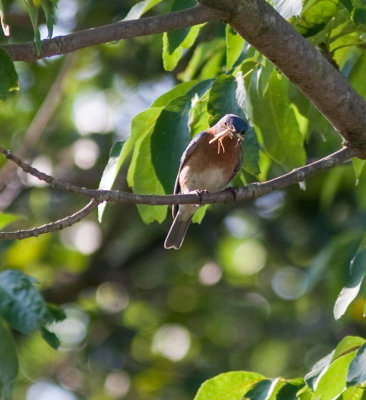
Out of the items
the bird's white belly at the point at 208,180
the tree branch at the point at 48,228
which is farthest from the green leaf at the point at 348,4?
the bird's white belly at the point at 208,180

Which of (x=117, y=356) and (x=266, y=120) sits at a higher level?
(x=266, y=120)

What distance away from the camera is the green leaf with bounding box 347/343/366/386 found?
9.12 feet

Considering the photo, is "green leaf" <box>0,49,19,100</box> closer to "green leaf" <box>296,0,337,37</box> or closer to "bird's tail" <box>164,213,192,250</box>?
"green leaf" <box>296,0,337,37</box>

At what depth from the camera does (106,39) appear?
9.74 feet

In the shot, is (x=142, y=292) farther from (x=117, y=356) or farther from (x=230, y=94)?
(x=230, y=94)

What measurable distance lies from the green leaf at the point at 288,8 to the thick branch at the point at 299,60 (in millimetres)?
47

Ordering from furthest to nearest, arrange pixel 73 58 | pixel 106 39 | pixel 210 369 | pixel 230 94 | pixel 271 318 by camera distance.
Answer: pixel 271 318
pixel 210 369
pixel 73 58
pixel 230 94
pixel 106 39

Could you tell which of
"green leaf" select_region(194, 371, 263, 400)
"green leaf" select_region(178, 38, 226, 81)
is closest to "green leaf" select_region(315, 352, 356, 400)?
"green leaf" select_region(194, 371, 263, 400)

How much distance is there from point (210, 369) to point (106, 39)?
5118 mm

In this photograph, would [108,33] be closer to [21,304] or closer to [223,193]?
[223,193]

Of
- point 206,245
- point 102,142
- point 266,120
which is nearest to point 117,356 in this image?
point 206,245

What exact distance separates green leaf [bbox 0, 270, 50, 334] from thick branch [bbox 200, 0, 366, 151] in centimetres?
155

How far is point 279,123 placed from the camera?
350 centimetres

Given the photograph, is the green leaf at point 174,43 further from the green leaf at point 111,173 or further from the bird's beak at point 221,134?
the bird's beak at point 221,134
